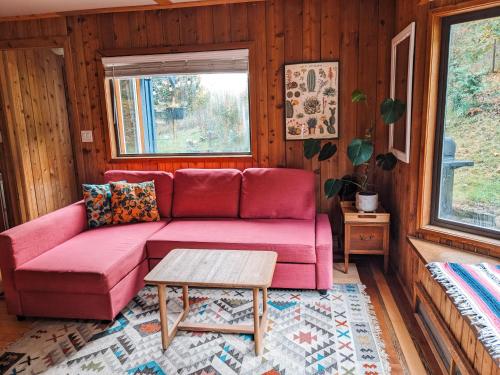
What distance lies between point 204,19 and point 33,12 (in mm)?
1572

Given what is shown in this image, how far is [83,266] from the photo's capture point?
8.16ft

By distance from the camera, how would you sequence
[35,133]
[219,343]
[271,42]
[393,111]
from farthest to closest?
[35,133], [271,42], [393,111], [219,343]

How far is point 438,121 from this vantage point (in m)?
2.54

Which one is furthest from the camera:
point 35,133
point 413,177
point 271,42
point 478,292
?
point 35,133

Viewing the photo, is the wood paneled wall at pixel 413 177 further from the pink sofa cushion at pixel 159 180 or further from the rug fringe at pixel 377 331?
the pink sofa cushion at pixel 159 180

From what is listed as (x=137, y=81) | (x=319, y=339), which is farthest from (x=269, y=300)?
→ (x=137, y=81)

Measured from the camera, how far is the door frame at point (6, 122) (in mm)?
3754

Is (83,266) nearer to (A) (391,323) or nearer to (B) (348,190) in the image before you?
(A) (391,323)

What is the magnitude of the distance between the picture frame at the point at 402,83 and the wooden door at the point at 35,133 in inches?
138

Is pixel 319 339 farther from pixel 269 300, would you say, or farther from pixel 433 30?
pixel 433 30

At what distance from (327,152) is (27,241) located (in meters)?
2.41

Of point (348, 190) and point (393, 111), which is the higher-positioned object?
point (393, 111)

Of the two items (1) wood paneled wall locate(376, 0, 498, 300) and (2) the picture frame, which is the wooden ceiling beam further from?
(1) wood paneled wall locate(376, 0, 498, 300)

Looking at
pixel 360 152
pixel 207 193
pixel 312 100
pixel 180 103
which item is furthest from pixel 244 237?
pixel 180 103
